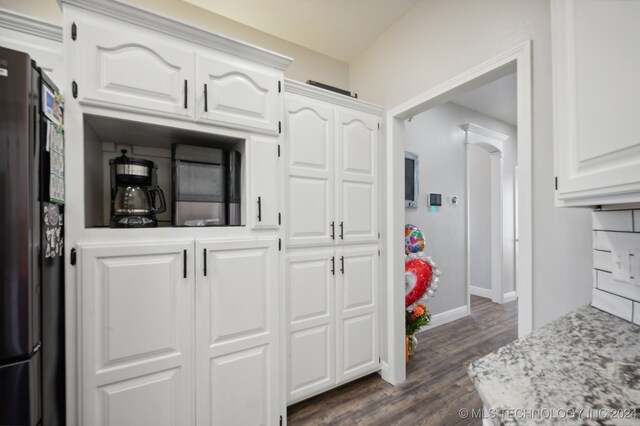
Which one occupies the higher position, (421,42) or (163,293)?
(421,42)

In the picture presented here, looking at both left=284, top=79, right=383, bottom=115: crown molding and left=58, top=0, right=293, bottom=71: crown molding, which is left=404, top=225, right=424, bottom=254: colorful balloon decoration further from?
left=58, top=0, right=293, bottom=71: crown molding

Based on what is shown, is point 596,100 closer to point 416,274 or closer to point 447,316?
point 416,274

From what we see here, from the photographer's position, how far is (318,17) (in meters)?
2.02

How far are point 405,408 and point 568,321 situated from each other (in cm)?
135

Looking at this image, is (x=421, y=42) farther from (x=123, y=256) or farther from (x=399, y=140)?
(x=123, y=256)

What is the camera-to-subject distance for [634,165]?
0.63m

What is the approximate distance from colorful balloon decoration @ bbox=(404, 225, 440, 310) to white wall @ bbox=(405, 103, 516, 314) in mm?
652

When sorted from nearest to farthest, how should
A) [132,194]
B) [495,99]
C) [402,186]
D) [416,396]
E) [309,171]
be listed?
[132,194], [309,171], [416,396], [402,186], [495,99]

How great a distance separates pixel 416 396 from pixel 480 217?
3.47 meters

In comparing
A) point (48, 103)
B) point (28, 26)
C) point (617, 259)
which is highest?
point (28, 26)

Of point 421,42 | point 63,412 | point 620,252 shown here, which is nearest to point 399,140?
point 421,42

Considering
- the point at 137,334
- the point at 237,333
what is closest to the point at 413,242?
the point at 237,333

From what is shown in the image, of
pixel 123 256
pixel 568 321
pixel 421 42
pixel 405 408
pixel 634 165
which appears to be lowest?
pixel 405 408

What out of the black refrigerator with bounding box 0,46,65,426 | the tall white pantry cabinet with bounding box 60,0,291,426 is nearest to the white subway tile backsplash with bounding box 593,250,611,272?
the tall white pantry cabinet with bounding box 60,0,291,426
